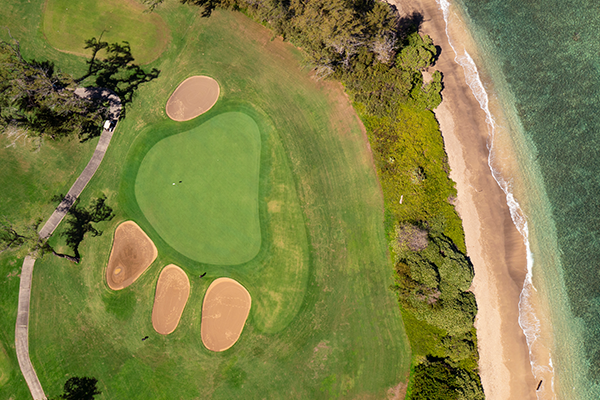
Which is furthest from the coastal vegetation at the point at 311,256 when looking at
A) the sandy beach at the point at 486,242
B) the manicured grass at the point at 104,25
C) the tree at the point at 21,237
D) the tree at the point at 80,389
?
the manicured grass at the point at 104,25

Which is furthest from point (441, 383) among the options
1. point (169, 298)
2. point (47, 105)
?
point (47, 105)

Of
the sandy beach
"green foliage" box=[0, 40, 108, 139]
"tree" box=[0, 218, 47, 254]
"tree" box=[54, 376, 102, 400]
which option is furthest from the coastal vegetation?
"green foliage" box=[0, 40, 108, 139]

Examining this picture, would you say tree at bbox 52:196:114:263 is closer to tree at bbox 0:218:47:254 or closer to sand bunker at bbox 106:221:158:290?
sand bunker at bbox 106:221:158:290


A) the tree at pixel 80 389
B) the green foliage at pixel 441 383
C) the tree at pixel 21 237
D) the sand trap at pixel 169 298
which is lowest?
the tree at pixel 80 389

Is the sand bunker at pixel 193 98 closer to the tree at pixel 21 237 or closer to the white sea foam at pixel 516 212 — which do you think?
the tree at pixel 21 237

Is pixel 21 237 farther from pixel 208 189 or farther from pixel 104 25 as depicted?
pixel 104 25
